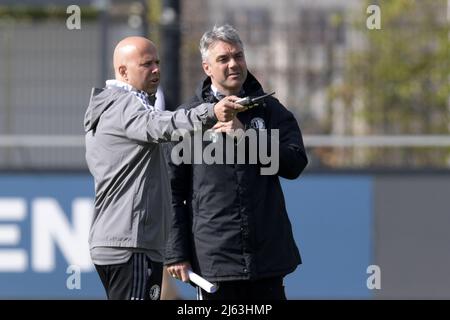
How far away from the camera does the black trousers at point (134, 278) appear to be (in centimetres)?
645

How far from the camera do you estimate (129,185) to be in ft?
21.2

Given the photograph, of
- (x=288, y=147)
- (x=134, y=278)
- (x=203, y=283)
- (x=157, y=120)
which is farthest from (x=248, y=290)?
(x=157, y=120)

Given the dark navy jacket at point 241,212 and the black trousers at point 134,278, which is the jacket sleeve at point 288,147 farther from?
the black trousers at point 134,278

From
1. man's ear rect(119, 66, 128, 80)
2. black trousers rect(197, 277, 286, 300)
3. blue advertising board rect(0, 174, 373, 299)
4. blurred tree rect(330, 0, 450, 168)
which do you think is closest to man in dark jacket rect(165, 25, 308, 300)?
black trousers rect(197, 277, 286, 300)

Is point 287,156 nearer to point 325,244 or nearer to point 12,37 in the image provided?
point 325,244

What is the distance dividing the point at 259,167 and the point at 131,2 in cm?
684

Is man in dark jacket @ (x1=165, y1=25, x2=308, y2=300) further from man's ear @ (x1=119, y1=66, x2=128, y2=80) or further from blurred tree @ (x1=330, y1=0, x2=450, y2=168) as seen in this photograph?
blurred tree @ (x1=330, y1=0, x2=450, y2=168)

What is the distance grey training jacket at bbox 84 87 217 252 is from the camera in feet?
21.1

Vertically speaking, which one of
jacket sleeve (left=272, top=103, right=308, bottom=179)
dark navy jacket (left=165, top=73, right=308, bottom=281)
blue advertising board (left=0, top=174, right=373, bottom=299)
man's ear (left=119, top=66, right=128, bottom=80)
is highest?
man's ear (left=119, top=66, right=128, bottom=80)

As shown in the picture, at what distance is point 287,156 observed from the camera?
675 cm

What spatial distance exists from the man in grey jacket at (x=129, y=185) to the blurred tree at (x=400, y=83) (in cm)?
608

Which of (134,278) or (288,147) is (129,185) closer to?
(134,278)

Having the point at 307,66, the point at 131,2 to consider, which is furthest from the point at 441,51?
the point at 131,2

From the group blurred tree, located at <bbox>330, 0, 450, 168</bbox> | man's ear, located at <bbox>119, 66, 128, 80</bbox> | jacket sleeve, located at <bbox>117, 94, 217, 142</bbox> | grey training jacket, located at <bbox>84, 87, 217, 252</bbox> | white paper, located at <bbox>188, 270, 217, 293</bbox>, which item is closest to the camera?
jacket sleeve, located at <bbox>117, 94, 217, 142</bbox>
